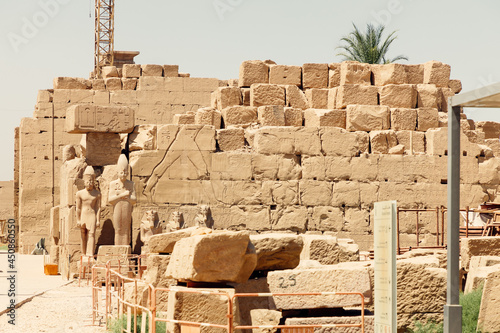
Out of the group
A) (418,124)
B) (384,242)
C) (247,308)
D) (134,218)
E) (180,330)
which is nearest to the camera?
(384,242)

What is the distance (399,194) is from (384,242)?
1096 centimetres

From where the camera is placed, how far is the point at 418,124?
704 inches

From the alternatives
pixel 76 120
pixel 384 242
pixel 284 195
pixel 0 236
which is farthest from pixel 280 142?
pixel 0 236

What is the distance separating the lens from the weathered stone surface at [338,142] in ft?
55.1

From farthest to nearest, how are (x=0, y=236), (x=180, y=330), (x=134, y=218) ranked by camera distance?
(x=0, y=236) → (x=134, y=218) → (x=180, y=330)

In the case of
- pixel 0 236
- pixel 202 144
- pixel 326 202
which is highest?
pixel 202 144

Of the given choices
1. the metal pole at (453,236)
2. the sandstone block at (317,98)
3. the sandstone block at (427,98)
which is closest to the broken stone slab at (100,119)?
the sandstone block at (317,98)

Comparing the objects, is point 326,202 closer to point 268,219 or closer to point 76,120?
point 268,219

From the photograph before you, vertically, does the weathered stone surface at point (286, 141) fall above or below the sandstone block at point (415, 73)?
below

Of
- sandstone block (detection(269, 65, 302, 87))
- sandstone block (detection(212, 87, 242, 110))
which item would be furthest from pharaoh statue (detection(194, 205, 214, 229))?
sandstone block (detection(269, 65, 302, 87))

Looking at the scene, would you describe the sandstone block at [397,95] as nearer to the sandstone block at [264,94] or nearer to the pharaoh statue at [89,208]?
the sandstone block at [264,94]

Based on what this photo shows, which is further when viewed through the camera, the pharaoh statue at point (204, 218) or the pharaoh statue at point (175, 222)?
the pharaoh statue at point (175, 222)

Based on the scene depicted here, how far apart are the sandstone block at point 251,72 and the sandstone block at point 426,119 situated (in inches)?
144

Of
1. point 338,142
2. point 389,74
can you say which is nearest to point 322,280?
point 338,142
